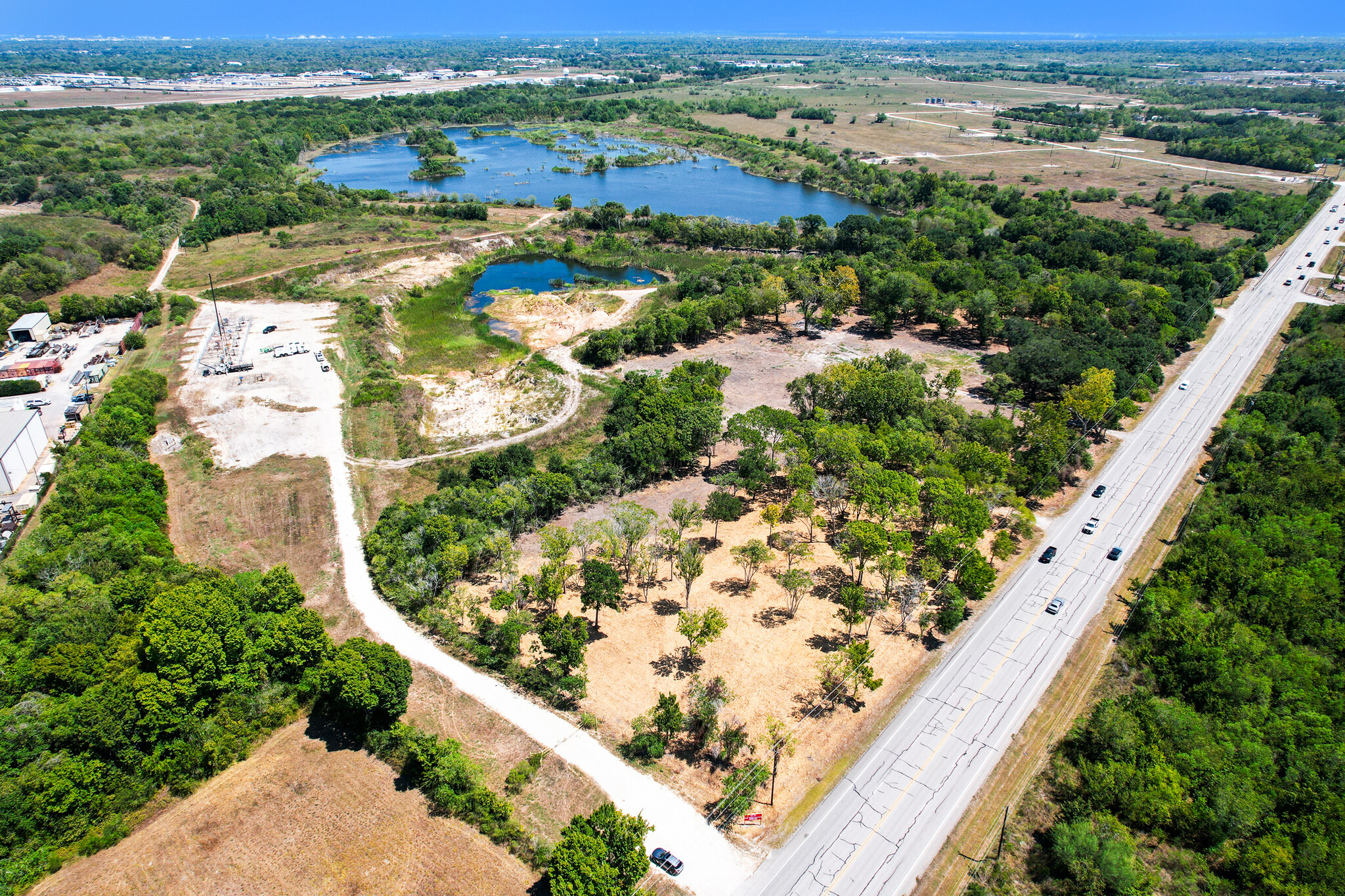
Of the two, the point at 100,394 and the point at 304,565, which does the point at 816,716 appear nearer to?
the point at 304,565

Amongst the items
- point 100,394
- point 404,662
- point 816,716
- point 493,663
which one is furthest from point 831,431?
point 100,394

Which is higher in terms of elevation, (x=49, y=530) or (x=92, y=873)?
(x=49, y=530)

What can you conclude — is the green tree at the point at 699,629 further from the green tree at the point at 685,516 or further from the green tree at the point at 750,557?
the green tree at the point at 685,516

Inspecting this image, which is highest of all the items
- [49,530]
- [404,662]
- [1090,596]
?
[49,530]

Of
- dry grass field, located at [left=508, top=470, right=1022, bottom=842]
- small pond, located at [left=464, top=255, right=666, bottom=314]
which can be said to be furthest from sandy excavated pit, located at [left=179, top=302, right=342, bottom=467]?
dry grass field, located at [left=508, top=470, right=1022, bottom=842]

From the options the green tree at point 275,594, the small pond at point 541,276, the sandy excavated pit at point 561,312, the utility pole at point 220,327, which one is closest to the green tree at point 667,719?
the green tree at point 275,594

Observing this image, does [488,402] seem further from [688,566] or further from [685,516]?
[688,566]
